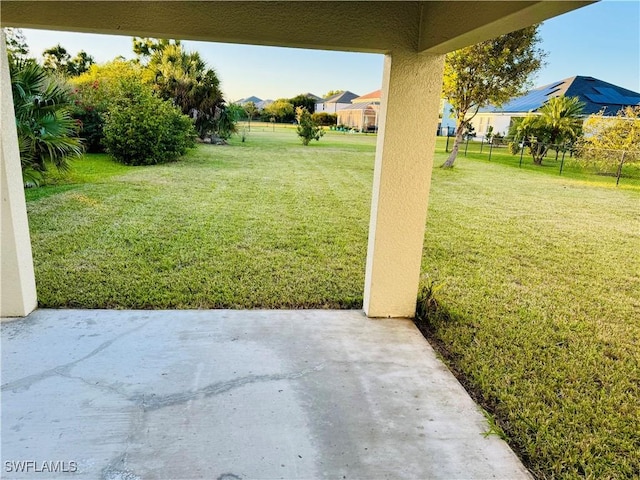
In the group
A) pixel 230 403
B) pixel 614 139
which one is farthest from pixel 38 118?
pixel 614 139

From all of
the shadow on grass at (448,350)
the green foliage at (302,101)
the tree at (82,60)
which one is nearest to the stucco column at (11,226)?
the shadow on grass at (448,350)

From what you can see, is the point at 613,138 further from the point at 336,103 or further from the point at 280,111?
the point at 336,103

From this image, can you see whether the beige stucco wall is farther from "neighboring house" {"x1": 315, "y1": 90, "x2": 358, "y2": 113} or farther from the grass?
"neighboring house" {"x1": 315, "y1": 90, "x2": 358, "y2": 113}

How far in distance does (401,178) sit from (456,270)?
209 centimetres

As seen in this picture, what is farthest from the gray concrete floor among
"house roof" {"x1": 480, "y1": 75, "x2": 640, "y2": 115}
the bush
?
"house roof" {"x1": 480, "y1": 75, "x2": 640, "y2": 115}

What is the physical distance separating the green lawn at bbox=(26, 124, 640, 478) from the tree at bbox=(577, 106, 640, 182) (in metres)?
3.63

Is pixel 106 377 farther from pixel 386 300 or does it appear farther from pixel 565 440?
pixel 565 440

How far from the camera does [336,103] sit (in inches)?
1946

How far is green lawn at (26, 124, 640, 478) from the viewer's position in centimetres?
282

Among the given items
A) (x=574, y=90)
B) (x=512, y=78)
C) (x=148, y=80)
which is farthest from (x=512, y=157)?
(x=148, y=80)

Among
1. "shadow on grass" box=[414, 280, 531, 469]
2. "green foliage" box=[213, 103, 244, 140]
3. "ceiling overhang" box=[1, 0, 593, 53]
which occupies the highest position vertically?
"ceiling overhang" box=[1, 0, 593, 53]

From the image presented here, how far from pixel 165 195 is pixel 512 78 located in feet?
34.8

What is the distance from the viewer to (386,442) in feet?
7.82

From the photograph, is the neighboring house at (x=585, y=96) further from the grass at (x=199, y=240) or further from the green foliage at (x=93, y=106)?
the green foliage at (x=93, y=106)
